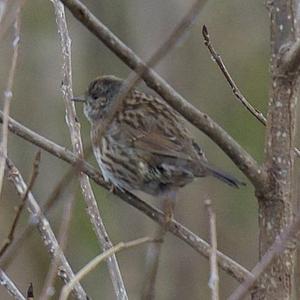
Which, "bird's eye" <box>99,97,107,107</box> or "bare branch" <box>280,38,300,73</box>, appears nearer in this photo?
"bare branch" <box>280,38,300,73</box>

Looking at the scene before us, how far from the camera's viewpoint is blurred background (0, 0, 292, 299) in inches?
426

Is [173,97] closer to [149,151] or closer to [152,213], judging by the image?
[152,213]

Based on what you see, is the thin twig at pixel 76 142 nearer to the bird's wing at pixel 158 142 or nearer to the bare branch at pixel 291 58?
the bare branch at pixel 291 58

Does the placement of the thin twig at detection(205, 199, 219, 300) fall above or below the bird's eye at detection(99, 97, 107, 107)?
below

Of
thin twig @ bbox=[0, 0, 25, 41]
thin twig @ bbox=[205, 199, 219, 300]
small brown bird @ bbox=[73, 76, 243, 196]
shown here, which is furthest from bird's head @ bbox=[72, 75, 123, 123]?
thin twig @ bbox=[205, 199, 219, 300]

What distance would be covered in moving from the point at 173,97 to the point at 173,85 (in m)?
8.85

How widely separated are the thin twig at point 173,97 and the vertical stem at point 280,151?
0.05m

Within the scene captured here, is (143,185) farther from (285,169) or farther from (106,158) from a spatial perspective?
(285,169)

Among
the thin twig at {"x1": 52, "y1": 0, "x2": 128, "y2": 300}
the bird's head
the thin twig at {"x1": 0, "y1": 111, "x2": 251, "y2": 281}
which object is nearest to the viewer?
the thin twig at {"x1": 0, "y1": 111, "x2": 251, "y2": 281}

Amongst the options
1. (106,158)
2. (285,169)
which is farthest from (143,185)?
(285,169)

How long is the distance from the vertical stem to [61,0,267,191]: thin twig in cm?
5

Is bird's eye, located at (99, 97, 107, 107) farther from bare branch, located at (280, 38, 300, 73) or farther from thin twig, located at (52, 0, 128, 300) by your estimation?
bare branch, located at (280, 38, 300, 73)

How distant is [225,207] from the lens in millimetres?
11555

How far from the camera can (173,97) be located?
2.75 metres
